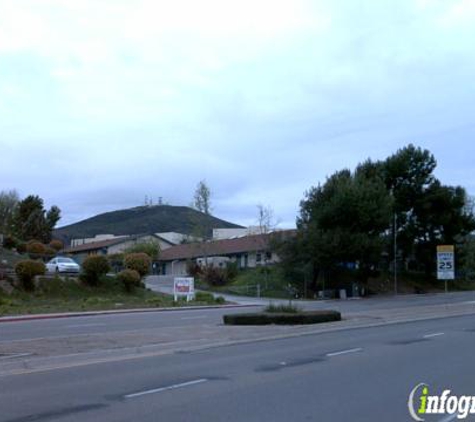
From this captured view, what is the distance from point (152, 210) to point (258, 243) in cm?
7167

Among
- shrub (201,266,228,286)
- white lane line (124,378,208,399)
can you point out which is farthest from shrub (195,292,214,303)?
white lane line (124,378,208,399)

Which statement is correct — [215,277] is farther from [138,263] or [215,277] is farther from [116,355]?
[116,355]

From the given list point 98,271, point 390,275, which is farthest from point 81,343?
point 390,275

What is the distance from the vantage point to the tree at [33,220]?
80750mm

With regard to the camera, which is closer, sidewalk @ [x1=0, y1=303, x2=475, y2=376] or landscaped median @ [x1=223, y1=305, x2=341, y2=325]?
sidewalk @ [x1=0, y1=303, x2=475, y2=376]

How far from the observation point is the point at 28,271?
4134 cm

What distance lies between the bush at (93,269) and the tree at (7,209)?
129ft

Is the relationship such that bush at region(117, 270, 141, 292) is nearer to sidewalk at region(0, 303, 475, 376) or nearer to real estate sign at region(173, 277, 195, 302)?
real estate sign at region(173, 277, 195, 302)

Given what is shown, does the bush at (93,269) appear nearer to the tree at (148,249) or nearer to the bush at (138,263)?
the bush at (138,263)

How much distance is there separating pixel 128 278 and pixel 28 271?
7.44 meters

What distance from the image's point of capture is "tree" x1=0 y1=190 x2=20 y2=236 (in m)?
84.1

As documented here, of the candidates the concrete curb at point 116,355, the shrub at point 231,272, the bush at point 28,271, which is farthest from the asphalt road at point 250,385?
the shrub at point 231,272

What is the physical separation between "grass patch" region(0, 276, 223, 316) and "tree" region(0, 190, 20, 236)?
39922 mm

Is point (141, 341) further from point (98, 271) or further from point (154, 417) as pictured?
point (98, 271)
